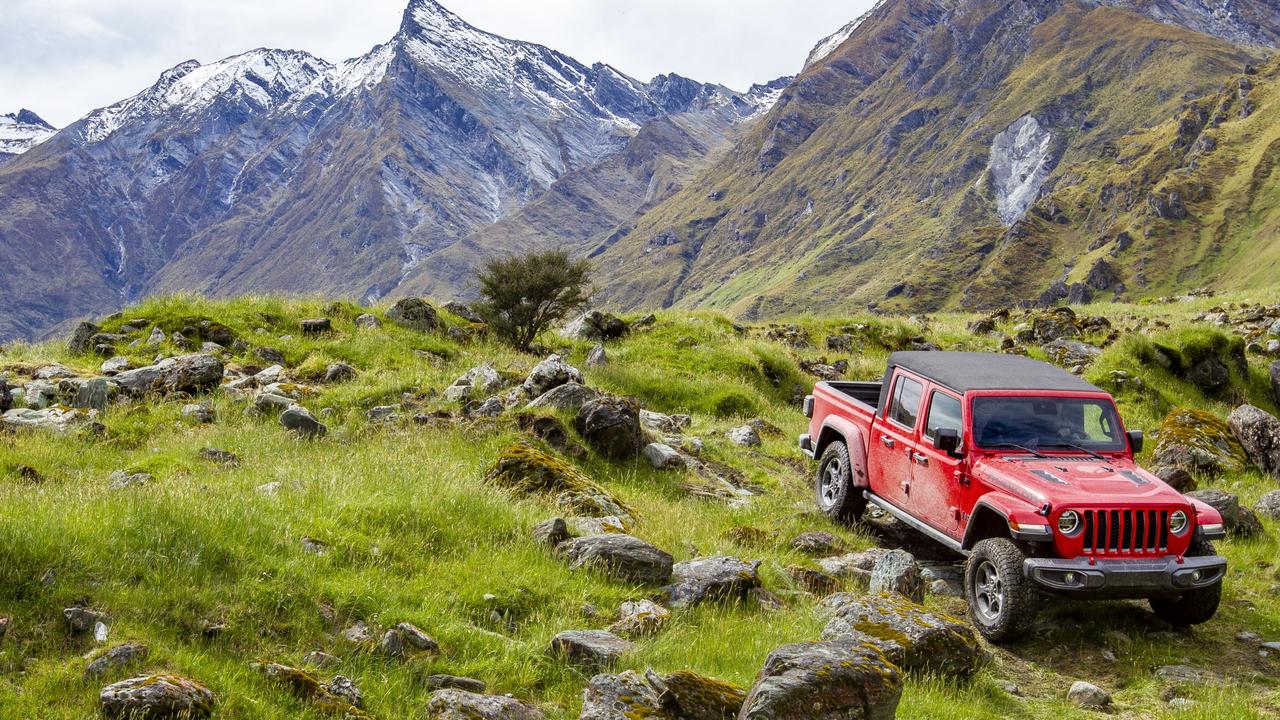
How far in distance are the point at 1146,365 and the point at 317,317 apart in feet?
64.7

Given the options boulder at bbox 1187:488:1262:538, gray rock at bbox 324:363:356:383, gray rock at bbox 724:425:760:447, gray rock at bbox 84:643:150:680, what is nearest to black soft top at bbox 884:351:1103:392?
boulder at bbox 1187:488:1262:538

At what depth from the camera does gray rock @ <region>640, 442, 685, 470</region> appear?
13.2 m

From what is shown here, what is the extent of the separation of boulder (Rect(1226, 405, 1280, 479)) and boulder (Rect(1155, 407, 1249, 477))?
0.15 m

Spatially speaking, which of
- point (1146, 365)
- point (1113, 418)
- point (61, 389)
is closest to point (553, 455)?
point (1113, 418)

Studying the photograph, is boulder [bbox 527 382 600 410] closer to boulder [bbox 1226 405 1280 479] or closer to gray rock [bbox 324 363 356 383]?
gray rock [bbox 324 363 356 383]

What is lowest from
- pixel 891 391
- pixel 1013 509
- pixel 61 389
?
pixel 61 389

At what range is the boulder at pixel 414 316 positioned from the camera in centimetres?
1962

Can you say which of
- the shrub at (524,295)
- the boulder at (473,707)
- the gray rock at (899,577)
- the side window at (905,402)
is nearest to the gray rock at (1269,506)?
the side window at (905,402)

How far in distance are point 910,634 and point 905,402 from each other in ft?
15.5

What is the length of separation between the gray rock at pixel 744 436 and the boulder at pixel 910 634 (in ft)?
28.1

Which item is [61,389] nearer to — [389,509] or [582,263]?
[389,509]

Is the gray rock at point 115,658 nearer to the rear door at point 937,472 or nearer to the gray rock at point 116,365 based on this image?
the rear door at point 937,472

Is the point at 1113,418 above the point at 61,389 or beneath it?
above

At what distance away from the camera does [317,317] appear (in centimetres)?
1897
